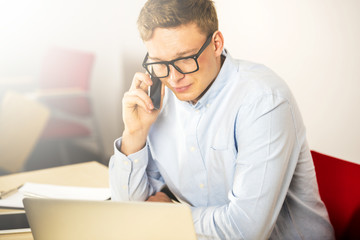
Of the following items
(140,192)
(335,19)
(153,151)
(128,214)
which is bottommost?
(140,192)

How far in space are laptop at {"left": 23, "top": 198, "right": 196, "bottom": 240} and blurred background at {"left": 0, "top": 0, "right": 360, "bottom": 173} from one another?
1.01 metres

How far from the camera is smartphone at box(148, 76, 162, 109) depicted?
1.25 m

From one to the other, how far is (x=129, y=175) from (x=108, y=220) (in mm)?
564

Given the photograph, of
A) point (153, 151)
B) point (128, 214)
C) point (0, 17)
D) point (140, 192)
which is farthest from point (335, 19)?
point (0, 17)

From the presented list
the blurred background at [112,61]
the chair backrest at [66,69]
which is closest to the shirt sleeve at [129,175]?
the blurred background at [112,61]

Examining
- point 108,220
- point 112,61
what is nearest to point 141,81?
point 108,220

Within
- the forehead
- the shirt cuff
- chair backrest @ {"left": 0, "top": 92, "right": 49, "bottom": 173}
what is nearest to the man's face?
the forehead

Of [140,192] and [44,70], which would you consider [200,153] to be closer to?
[140,192]

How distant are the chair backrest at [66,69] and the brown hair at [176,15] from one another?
2050 millimetres

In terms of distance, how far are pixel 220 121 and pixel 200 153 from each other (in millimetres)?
129

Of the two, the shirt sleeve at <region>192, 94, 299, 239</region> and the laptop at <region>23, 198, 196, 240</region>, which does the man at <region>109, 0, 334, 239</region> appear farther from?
the laptop at <region>23, 198, 196, 240</region>

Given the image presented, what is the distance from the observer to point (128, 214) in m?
0.69

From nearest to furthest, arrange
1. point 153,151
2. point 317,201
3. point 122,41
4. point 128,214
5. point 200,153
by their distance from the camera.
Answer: point 128,214 < point 317,201 < point 200,153 < point 153,151 < point 122,41

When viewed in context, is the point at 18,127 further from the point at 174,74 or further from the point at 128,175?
the point at 174,74
